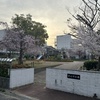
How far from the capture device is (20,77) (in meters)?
16.6

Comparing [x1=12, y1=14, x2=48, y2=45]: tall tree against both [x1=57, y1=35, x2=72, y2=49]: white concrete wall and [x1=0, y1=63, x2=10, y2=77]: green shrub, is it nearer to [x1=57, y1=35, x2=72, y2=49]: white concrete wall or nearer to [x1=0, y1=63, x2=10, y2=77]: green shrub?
[x1=0, y1=63, x2=10, y2=77]: green shrub

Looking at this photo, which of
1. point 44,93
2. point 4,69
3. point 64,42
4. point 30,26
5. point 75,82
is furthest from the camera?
point 64,42

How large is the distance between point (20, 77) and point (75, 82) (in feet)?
16.1

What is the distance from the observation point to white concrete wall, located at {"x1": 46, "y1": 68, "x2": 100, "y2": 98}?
12766mm

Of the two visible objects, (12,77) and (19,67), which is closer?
(12,77)

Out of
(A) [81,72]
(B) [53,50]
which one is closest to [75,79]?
(A) [81,72]

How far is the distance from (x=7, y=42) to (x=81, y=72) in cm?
1290

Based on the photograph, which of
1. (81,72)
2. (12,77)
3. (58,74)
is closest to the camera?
(81,72)

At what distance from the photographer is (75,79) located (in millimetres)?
13773

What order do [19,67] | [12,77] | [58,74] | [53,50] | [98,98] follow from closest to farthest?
[98,98], [58,74], [12,77], [19,67], [53,50]

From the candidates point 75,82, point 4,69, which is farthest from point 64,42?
point 75,82

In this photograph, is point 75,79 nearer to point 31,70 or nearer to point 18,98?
point 18,98

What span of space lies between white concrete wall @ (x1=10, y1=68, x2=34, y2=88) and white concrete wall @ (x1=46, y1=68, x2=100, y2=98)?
2377mm

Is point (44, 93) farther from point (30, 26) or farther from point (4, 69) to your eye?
point (30, 26)
